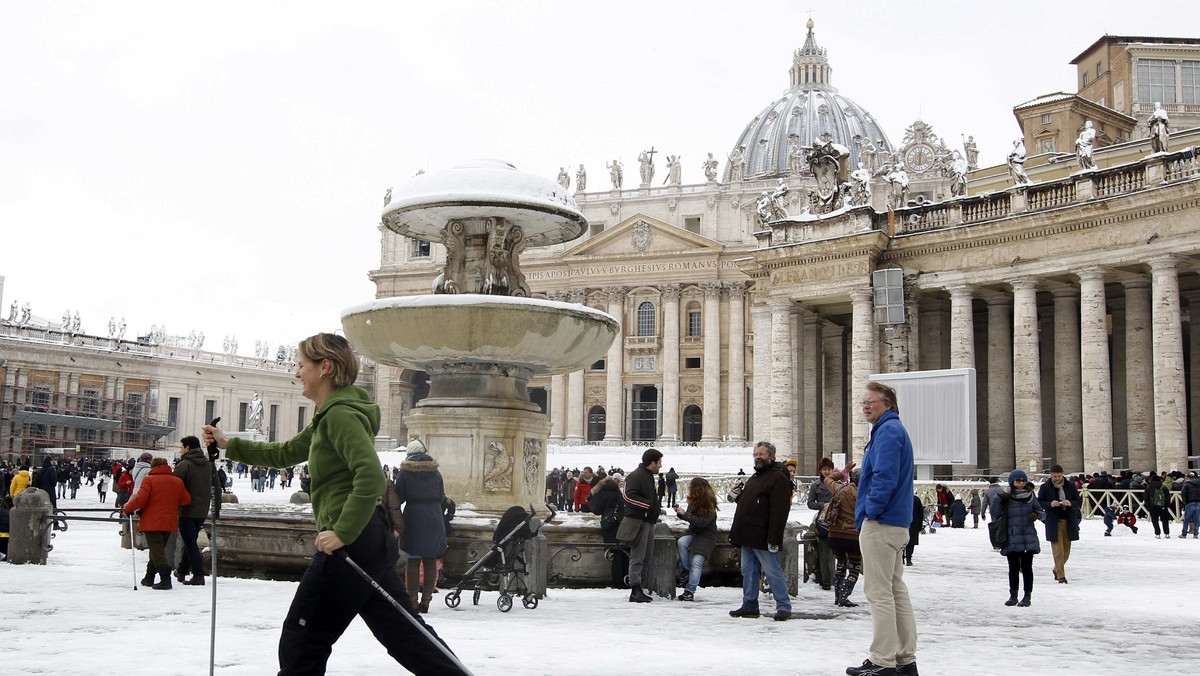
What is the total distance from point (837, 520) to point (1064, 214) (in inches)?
727

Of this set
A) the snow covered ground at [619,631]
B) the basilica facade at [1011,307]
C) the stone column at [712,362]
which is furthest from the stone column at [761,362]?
the stone column at [712,362]

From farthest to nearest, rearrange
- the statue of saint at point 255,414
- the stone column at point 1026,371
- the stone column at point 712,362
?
1. the stone column at point 712,362
2. the statue of saint at point 255,414
3. the stone column at point 1026,371

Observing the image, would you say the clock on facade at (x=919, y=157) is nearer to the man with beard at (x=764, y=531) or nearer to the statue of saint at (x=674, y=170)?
the statue of saint at (x=674, y=170)

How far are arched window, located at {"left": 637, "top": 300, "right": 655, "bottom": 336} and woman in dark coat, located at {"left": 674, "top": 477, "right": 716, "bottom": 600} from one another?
6158cm

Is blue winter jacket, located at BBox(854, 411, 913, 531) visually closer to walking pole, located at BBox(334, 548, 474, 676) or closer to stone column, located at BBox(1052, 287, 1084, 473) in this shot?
walking pole, located at BBox(334, 548, 474, 676)

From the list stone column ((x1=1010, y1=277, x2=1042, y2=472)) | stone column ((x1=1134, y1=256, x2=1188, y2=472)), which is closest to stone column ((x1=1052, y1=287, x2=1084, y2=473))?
stone column ((x1=1010, y1=277, x2=1042, y2=472))

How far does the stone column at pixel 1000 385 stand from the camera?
2834cm

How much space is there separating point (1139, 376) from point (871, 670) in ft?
74.4

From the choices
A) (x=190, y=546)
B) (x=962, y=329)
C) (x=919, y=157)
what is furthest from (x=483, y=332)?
(x=919, y=157)

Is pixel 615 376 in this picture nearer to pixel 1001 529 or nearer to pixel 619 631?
pixel 1001 529

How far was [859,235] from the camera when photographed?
28.4 meters

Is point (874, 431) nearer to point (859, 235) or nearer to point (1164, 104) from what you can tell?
point (859, 235)

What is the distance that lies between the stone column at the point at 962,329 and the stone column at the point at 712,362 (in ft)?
129

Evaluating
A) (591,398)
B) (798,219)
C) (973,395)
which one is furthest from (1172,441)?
(591,398)
